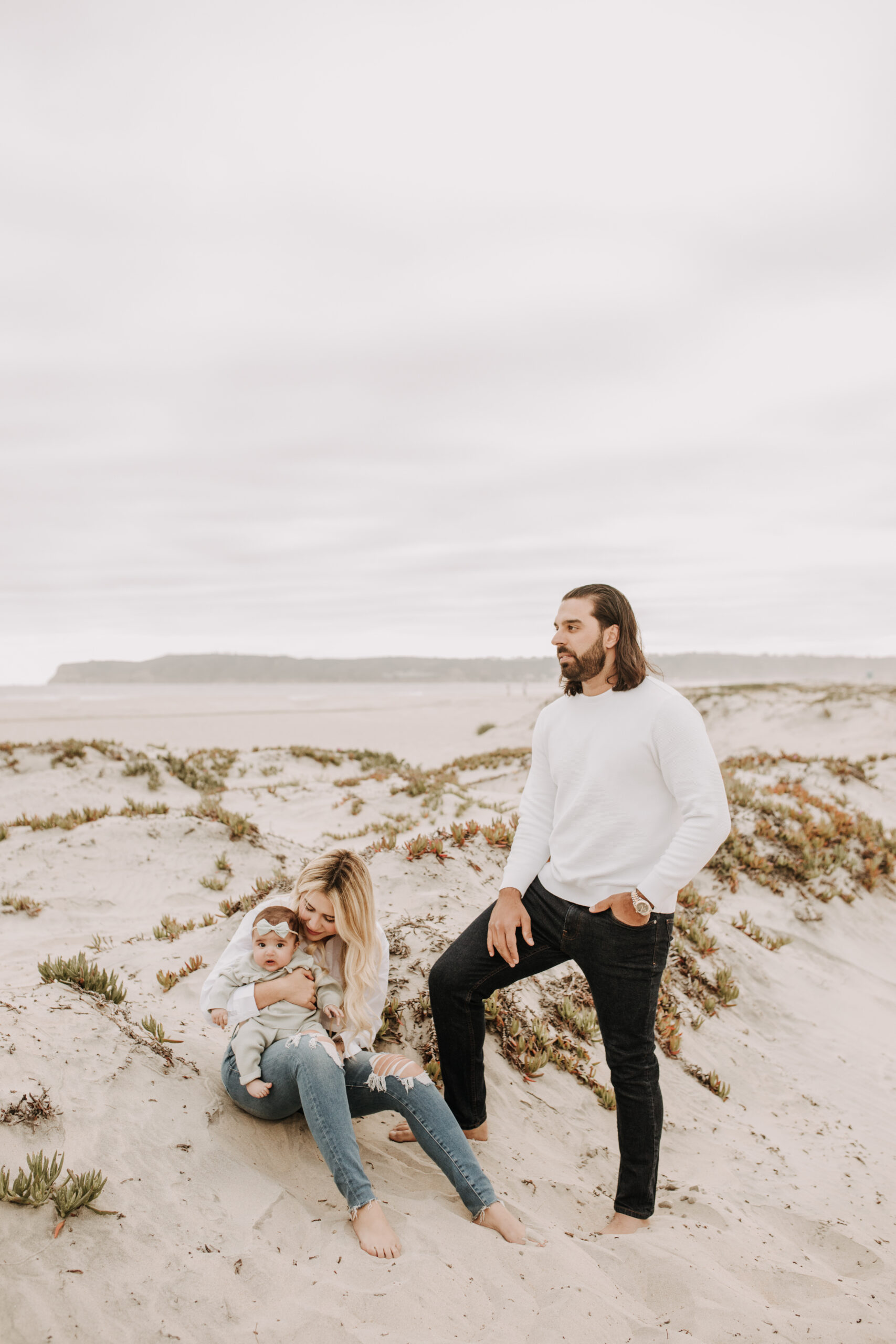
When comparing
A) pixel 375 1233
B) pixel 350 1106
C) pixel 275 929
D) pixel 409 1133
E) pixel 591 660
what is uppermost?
pixel 591 660

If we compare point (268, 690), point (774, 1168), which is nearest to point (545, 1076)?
point (774, 1168)

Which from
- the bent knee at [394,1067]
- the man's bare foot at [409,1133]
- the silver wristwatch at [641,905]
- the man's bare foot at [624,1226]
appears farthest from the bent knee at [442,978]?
the man's bare foot at [624,1226]

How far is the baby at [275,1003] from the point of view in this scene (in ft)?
12.2

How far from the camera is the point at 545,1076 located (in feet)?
16.4

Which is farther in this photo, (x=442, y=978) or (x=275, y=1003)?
(x=442, y=978)

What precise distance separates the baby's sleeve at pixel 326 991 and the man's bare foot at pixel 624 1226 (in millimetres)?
1643

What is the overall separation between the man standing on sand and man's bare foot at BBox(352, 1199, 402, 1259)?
92 cm

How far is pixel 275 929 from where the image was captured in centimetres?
394

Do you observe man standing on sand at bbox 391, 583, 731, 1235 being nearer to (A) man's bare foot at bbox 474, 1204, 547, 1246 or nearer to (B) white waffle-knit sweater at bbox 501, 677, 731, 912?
(B) white waffle-knit sweater at bbox 501, 677, 731, 912

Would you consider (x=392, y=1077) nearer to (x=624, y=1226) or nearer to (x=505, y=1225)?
(x=505, y=1225)

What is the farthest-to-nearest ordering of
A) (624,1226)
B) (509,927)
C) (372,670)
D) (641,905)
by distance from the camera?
1. (372,670)
2. (509,927)
3. (624,1226)
4. (641,905)

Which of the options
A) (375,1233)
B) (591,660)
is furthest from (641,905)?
(375,1233)

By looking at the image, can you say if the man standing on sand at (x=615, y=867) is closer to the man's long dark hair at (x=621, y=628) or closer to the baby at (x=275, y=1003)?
the man's long dark hair at (x=621, y=628)

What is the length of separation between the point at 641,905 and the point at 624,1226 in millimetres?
1632
